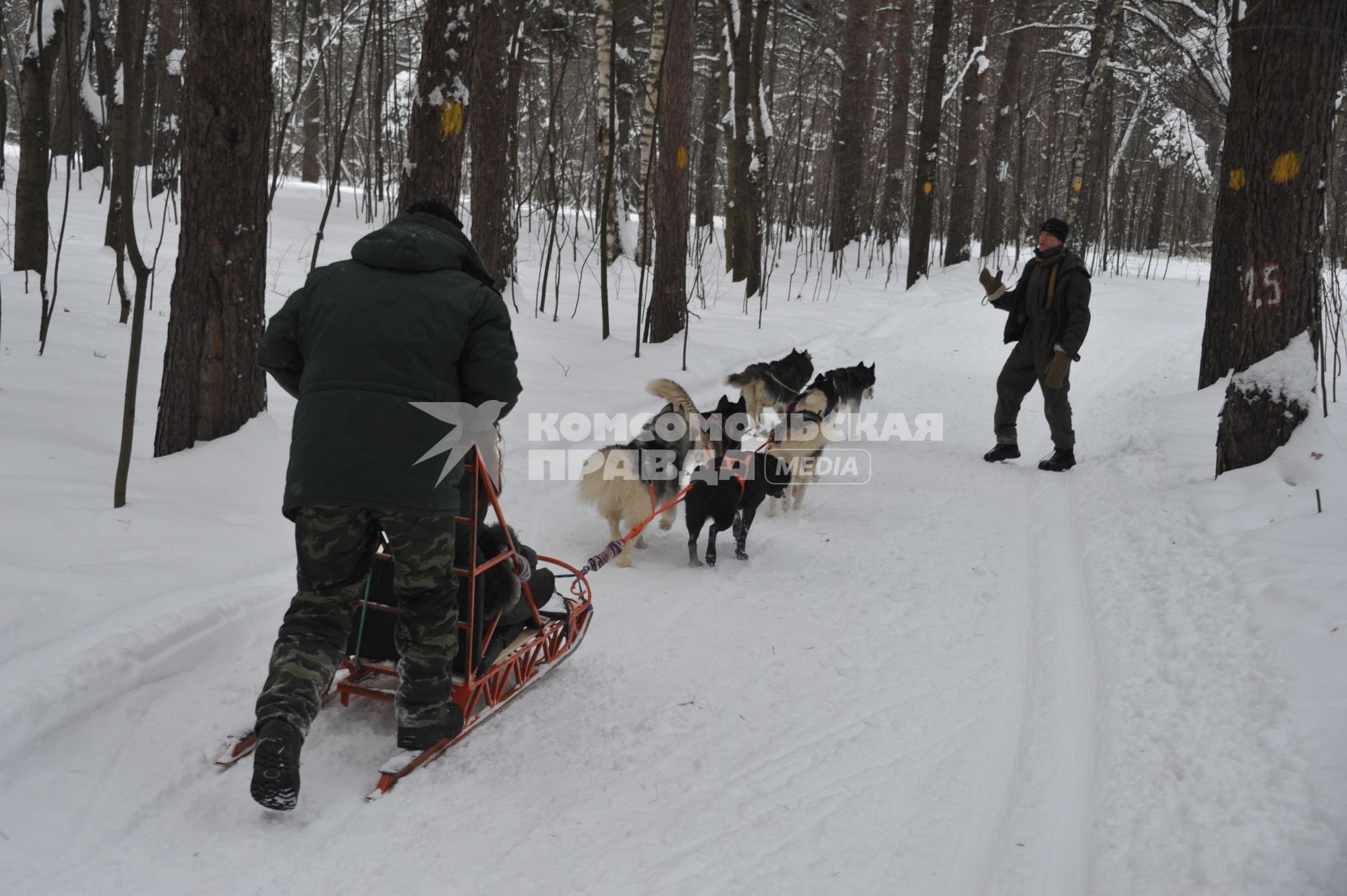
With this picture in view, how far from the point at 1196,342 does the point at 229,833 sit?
44.7 ft

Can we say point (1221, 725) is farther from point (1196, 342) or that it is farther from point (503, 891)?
point (1196, 342)

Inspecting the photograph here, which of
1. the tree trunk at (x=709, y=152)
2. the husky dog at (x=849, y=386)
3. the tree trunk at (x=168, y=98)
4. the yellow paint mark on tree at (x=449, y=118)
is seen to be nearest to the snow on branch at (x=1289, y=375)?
the husky dog at (x=849, y=386)

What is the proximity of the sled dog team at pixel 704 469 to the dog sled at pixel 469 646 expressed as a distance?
162cm

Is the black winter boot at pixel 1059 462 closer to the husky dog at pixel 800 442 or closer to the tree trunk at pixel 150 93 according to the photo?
the husky dog at pixel 800 442

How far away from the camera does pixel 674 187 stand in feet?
37.7

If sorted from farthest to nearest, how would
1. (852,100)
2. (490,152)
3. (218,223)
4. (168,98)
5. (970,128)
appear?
(970,128) < (852,100) < (168,98) < (490,152) < (218,223)

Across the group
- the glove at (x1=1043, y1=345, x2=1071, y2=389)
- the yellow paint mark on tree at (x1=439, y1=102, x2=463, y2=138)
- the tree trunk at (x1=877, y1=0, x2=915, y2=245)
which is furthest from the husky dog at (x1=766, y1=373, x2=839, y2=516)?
the tree trunk at (x1=877, y1=0, x2=915, y2=245)

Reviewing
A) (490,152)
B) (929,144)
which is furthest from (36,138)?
(929,144)

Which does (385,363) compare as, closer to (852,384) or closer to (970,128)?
(852,384)

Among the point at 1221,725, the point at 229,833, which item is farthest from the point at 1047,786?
the point at 229,833

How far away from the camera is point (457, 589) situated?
10.9 feet

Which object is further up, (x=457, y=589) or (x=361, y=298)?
(x=361, y=298)

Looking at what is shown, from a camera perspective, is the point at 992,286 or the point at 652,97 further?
the point at 652,97

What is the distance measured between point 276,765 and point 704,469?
325 cm
